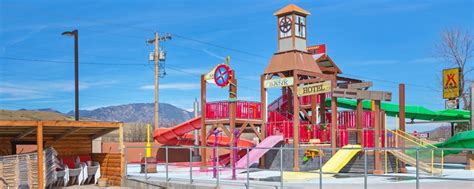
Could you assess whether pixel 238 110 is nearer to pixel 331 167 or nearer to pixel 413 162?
pixel 331 167

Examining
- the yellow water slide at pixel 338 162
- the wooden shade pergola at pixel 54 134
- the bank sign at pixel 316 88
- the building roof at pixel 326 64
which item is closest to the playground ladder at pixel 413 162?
the yellow water slide at pixel 338 162

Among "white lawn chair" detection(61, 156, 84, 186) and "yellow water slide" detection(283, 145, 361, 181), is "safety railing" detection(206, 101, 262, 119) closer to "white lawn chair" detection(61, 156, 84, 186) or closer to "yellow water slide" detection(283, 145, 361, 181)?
"yellow water slide" detection(283, 145, 361, 181)

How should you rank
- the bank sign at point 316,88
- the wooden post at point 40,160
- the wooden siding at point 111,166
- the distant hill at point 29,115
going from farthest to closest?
the distant hill at point 29,115, the bank sign at point 316,88, the wooden siding at point 111,166, the wooden post at point 40,160

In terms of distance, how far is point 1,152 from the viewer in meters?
20.3

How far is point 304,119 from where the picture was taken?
1160 inches

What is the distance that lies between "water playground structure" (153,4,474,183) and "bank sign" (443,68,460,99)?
33.5 feet

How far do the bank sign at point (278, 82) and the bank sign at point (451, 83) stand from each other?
645 inches

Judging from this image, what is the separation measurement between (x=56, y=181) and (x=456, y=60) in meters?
33.3

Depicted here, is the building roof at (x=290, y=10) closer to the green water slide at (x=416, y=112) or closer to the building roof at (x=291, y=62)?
the building roof at (x=291, y=62)

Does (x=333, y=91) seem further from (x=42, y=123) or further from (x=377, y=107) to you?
(x=42, y=123)

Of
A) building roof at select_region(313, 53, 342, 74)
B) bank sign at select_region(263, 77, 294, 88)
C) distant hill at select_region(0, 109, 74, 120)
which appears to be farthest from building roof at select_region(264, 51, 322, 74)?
distant hill at select_region(0, 109, 74, 120)

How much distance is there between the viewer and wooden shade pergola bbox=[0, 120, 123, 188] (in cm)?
1789

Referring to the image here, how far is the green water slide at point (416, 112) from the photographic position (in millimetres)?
31609

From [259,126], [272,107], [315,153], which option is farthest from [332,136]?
[272,107]
